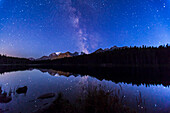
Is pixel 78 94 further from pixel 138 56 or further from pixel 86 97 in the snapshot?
pixel 138 56

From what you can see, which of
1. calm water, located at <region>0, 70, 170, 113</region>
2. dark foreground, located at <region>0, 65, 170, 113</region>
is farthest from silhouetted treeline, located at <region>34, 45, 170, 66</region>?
calm water, located at <region>0, 70, 170, 113</region>

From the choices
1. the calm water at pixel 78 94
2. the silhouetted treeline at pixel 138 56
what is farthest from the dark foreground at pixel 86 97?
the silhouetted treeline at pixel 138 56

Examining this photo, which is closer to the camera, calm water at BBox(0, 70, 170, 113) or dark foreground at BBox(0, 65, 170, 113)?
dark foreground at BBox(0, 65, 170, 113)

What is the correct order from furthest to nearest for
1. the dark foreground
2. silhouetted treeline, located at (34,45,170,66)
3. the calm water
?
silhouetted treeline, located at (34,45,170,66) → the calm water → the dark foreground

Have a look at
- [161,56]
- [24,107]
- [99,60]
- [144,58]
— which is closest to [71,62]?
[99,60]

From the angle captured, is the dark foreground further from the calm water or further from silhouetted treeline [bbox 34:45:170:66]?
silhouetted treeline [bbox 34:45:170:66]

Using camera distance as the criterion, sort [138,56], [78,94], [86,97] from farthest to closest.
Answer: [138,56]
[78,94]
[86,97]

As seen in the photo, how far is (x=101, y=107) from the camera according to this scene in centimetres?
462

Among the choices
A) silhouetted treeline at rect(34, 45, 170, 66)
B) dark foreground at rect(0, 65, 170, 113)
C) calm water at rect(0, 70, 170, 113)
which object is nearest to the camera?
dark foreground at rect(0, 65, 170, 113)

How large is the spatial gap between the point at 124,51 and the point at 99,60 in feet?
94.4

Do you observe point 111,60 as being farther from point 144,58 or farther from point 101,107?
point 101,107

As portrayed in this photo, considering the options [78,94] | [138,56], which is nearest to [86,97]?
[78,94]

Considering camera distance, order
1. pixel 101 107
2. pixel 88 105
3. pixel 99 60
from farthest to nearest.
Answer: pixel 99 60 → pixel 88 105 → pixel 101 107

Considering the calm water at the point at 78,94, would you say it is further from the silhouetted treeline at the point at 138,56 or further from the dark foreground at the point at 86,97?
the silhouetted treeline at the point at 138,56
